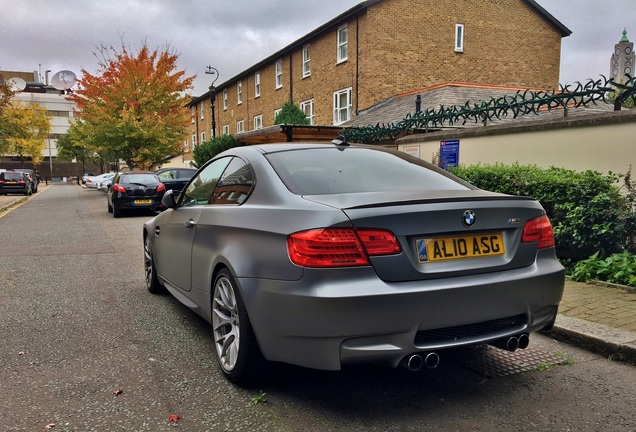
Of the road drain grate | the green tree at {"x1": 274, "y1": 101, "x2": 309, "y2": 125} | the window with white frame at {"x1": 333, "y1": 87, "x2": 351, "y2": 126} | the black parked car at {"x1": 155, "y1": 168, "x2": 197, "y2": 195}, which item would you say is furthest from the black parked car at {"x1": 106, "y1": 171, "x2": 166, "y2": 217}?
the road drain grate

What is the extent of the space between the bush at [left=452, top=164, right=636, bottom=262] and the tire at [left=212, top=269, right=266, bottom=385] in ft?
14.2

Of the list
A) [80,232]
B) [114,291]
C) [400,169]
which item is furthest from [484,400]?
Result: [80,232]

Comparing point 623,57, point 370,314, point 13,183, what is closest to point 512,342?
point 370,314

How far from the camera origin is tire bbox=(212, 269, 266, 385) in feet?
9.89

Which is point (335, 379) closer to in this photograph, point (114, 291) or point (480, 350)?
point (480, 350)

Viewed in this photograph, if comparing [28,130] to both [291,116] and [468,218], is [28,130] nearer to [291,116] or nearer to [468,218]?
[291,116]

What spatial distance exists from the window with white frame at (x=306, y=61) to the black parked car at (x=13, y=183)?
17.7 meters

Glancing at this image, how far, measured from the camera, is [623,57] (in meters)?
53.3

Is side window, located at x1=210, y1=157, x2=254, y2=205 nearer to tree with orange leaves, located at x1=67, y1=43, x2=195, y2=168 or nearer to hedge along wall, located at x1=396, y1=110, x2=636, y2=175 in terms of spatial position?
hedge along wall, located at x1=396, y1=110, x2=636, y2=175

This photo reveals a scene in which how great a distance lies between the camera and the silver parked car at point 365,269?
8.49 feet

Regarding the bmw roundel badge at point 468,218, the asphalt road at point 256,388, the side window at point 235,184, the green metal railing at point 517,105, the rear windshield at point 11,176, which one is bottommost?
the asphalt road at point 256,388

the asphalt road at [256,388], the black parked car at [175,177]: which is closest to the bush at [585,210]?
the asphalt road at [256,388]

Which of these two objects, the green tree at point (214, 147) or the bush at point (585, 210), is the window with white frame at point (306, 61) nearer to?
the green tree at point (214, 147)

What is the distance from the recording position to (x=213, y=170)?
14.2ft
